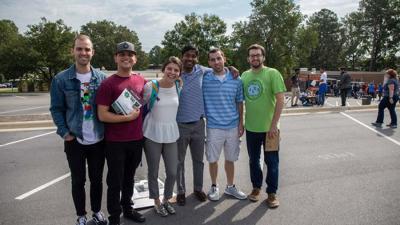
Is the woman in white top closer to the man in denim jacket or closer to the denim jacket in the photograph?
the man in denim jacket

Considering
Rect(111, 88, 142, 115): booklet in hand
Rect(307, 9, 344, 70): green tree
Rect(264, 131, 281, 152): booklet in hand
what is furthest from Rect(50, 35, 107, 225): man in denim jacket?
Rect(307, 9, 344, 70): green tree

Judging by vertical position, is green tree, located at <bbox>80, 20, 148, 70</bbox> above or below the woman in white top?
above

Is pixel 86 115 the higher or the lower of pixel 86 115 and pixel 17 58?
the lower

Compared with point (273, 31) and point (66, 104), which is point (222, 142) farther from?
point (273, 31)

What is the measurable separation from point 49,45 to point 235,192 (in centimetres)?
4017

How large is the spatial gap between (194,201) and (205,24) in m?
49.8

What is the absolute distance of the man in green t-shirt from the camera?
4.29 metres

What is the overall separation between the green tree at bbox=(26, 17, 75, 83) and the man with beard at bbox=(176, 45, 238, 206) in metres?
38.3

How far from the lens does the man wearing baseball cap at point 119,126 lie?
11.2 feet

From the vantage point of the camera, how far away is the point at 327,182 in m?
5.21

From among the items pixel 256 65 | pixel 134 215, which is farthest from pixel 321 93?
pixel 134 215

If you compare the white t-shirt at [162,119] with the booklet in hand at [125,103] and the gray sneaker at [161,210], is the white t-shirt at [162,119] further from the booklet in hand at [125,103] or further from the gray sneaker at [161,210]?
the gray sneaker at [161,210]

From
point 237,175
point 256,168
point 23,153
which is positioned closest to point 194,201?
point 256,168

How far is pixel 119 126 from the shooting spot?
3521 millimetres
